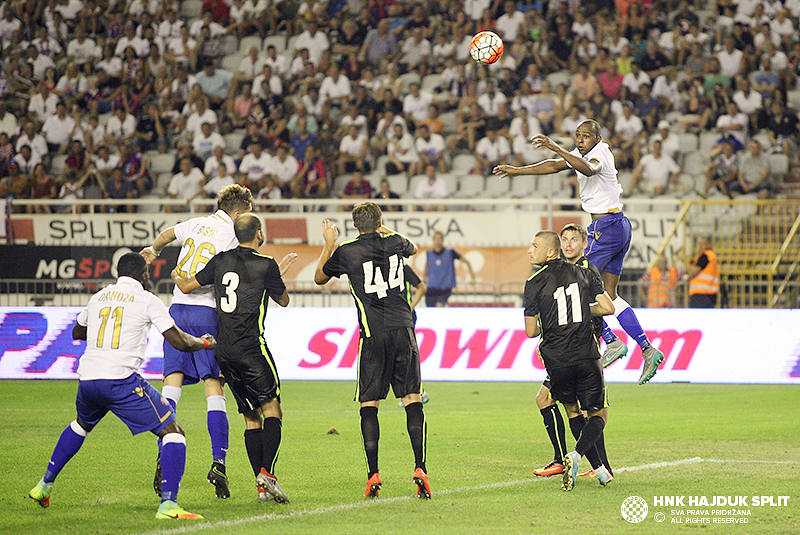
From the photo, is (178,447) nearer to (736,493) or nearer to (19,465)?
(19,465)

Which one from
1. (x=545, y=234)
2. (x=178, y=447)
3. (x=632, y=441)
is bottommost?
(x=632, y=441)

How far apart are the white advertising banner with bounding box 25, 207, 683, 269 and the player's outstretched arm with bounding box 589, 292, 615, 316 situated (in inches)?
405

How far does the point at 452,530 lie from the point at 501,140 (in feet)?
48.6

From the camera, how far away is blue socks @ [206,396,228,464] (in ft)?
23.6

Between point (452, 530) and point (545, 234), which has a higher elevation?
point (545, 234)

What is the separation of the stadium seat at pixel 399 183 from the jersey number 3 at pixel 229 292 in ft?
42.8

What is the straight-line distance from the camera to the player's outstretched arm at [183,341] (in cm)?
625

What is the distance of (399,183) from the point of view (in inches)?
786

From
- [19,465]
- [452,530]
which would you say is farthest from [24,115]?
[452,530]

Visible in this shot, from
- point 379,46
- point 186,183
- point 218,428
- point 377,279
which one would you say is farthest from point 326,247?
point 379,46

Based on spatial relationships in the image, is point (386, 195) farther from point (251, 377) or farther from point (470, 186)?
point (251, 377)

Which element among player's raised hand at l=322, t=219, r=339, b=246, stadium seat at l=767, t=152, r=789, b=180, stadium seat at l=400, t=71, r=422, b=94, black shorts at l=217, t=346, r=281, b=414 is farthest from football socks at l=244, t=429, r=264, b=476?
stadium seat at l=400, t=71, r=422, b=94

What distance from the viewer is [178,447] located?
623 centimetres

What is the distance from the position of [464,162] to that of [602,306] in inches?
531
